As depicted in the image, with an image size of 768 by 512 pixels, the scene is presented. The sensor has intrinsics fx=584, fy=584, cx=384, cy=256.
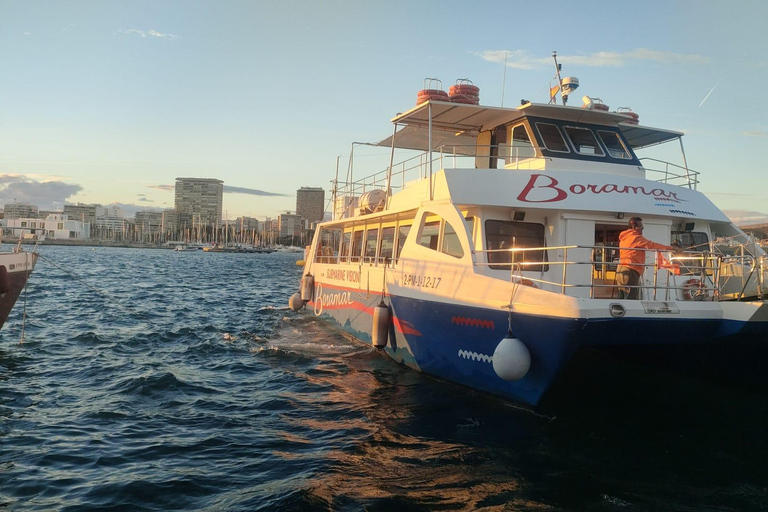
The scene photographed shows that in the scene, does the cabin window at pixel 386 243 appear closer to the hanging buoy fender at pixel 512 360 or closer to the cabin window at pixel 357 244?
the cabin window at pixel 357 244

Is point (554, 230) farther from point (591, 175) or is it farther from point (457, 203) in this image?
point (457, 203)

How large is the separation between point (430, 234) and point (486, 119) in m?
3.00

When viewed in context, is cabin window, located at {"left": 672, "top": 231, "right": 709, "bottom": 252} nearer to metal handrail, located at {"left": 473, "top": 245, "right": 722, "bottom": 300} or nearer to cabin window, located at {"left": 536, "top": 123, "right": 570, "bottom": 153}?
metal handrail, located at {"left": 473, "top": 245, "right": 722, "bottom": 300}

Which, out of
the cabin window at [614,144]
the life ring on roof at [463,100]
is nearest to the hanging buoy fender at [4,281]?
the life ring on roof at [463,100]

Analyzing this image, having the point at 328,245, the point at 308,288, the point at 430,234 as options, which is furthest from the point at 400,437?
the point at 328,245

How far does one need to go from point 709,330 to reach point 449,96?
6463 millimetres

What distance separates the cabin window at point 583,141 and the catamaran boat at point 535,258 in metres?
0.02

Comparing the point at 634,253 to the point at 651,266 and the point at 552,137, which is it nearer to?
the point at 651,266

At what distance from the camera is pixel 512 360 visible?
6.91 metres

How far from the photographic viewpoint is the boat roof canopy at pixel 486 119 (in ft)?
34.2

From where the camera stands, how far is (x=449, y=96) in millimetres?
11383

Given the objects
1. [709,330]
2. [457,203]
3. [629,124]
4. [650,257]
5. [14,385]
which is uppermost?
[629,124]

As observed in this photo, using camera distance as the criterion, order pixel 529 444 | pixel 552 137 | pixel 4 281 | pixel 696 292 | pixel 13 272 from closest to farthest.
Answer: pixel 529 444 < pixel 696 292 < pixel 4 281 < pixel 552 137 < pixel 13 272

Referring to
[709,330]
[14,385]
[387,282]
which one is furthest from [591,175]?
[14,385]
